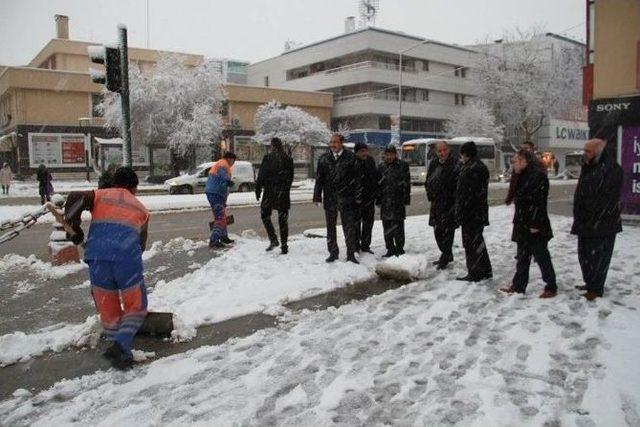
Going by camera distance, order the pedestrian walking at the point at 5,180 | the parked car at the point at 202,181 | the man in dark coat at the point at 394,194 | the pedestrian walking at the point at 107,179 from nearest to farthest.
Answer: the pedestrian walking at the point at 107,179
the man in dark coat at the point at 394,194
the parked car at the point at 202,181
the pedestrian walking at the point at 5,180

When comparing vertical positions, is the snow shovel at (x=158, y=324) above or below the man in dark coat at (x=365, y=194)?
below

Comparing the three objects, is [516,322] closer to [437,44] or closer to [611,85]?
[611,85]

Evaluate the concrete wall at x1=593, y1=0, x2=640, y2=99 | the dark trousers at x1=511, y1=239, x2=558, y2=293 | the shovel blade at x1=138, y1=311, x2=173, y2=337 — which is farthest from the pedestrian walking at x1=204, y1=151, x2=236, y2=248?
the concrete wall at x1=593, y1=0, x2=640, y2=99

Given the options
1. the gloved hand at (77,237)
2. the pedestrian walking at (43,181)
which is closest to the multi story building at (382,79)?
the pedestrian walking at (43,181)

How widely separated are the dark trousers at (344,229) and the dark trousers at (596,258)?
3.07 meters

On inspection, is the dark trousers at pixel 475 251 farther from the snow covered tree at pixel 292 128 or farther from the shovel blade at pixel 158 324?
the snow covered tree at pixel 292 128

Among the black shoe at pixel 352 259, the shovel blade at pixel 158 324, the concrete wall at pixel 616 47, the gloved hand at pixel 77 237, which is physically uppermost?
the concrete wall at pixel 616 47

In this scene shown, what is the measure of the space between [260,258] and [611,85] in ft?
31.5

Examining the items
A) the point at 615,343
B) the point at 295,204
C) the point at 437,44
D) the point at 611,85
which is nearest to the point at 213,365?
the point at 615,343

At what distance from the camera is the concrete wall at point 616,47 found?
39.9 ft

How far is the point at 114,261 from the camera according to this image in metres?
4.37

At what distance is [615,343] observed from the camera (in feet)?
15.1

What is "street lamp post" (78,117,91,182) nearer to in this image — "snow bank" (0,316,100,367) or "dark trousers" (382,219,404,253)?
"dark trousers" (382,219,404,253)

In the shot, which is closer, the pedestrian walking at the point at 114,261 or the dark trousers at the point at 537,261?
the pedestrian walking at the point at 114,261
